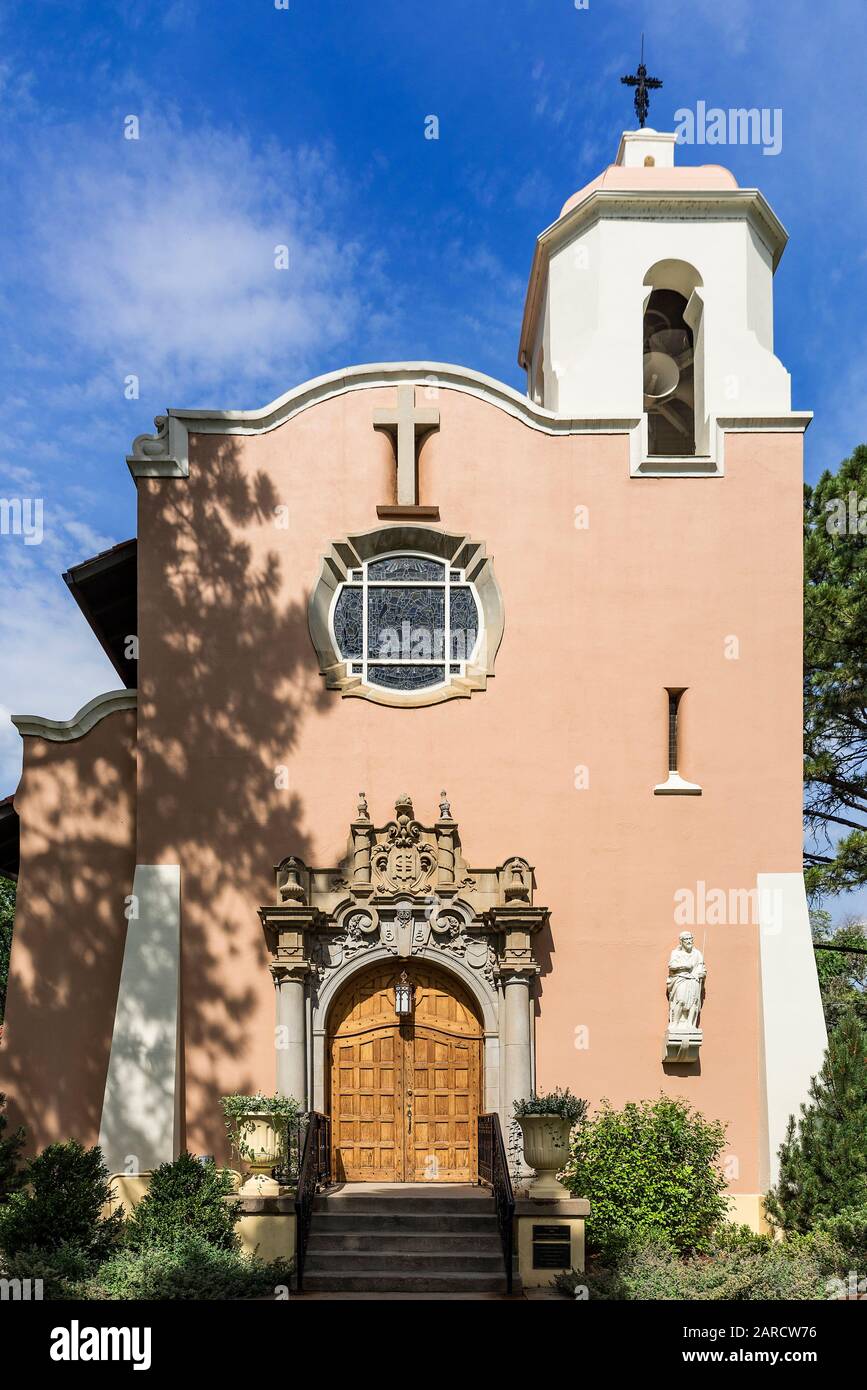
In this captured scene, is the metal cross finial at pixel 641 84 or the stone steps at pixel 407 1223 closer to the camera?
the stone steps at pixel 407 1223

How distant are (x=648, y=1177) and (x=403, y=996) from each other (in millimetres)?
3144

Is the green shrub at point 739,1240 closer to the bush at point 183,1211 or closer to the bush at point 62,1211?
the bush at point 183,1211

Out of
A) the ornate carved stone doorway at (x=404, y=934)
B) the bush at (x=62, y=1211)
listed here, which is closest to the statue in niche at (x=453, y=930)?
the ornate carved stone doorway at (x=404, y=934)

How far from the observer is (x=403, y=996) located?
14289 mm

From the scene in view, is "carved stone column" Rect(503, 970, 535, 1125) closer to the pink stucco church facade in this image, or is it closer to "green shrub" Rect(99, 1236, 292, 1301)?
the pink stucco church facade

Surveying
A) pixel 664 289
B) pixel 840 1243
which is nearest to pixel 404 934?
pixel 840 1243

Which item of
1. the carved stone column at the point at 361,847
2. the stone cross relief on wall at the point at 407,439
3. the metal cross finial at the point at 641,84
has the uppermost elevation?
the metal cross finial at the point at 641,84

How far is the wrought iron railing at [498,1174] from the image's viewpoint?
38.4 feet

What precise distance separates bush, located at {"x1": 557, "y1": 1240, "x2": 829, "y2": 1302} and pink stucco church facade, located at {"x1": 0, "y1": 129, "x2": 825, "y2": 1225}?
170cm

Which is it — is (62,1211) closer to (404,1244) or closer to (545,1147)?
(404,1244)

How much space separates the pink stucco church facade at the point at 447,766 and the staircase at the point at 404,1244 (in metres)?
1.32

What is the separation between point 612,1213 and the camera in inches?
514

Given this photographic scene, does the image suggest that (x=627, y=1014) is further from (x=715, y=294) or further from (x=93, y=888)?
(x=715, y=294)

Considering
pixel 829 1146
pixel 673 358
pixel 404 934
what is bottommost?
pixel 829 1146
